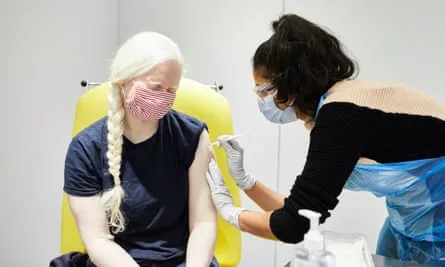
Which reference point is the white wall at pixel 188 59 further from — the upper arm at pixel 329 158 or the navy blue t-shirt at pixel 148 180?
the upper arm at pixel 329 158

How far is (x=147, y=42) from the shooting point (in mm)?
1226

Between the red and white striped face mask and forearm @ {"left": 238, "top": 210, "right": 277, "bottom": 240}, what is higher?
the red and white striped face mask

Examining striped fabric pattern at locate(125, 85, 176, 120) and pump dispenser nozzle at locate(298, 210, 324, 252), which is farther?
striped fabric pattern at locate(125, 85, 176, 120)

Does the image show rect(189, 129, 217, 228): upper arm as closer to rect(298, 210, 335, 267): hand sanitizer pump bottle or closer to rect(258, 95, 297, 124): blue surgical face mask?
rect(258, 95, 297, 124): blue surgical face mask

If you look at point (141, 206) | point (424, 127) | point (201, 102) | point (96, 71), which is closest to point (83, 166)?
point (141, 206)

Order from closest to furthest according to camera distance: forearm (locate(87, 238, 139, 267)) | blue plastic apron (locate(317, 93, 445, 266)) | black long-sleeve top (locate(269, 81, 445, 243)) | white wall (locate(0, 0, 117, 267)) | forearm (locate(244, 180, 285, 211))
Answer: black long-sleeve top (locate(269, 81, 445, 243)) → blue plastic apron (locate(317, 93, 445, 266)) → forearm (locate(87, 238, 139, 267)) → forearm (locate(244, 180, 285, 211)) → white wall (locate(0, 0, 117, 267))

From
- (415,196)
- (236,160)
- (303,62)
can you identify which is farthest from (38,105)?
(415,196)

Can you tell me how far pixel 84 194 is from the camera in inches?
48.9

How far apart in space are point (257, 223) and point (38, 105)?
1.18 meters

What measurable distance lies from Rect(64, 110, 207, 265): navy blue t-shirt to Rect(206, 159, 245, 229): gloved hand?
0.07 metres

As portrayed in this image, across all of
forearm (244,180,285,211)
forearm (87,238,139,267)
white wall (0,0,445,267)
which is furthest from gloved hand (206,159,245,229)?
white wall (0,0,445,267)

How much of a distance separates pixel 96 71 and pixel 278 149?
0.98 metres

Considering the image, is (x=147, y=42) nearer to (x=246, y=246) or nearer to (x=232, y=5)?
(x=232, y=5)

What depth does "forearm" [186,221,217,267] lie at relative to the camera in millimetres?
1274
